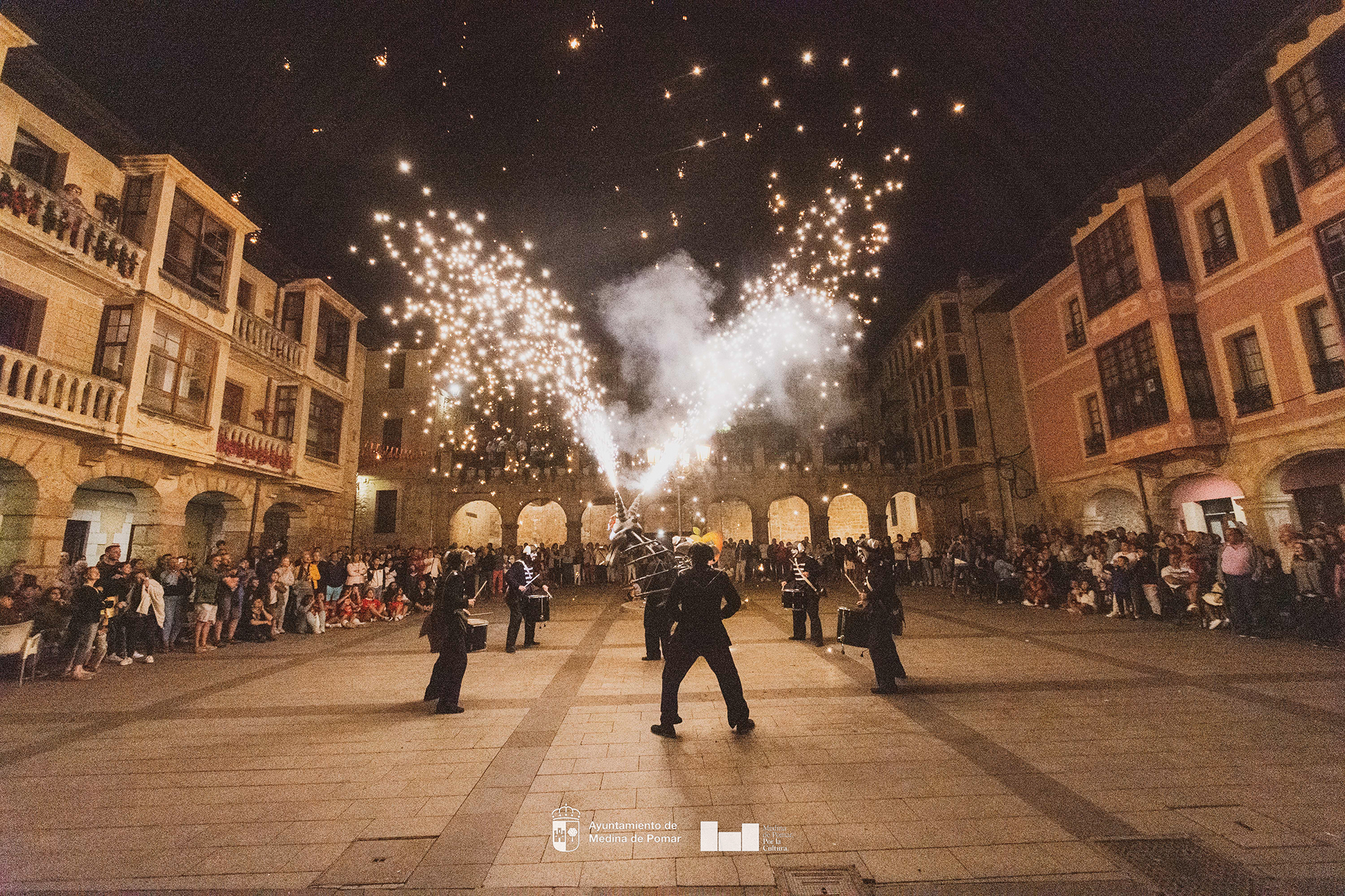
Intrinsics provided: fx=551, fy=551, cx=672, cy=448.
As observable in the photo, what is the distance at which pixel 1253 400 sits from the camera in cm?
1315

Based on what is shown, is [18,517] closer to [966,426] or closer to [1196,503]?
[1196,503]

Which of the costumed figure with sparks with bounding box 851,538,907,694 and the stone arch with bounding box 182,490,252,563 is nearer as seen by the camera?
the costumed figure with sparks with bounding box 851,538,907,694

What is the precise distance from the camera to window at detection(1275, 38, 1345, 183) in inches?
412

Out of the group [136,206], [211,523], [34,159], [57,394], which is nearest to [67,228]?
[34,159]

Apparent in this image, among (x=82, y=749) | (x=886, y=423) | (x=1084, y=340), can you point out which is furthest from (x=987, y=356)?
(x=82, y=749)

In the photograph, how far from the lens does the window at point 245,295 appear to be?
1598 cm

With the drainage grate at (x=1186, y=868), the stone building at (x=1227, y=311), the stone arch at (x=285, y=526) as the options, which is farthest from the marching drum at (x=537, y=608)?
the stone building at (x=1227, y=311)

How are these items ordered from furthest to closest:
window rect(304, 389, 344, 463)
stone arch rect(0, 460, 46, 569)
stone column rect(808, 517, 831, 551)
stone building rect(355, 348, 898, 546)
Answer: stone column rect(808, 517, 831, 551) → stone building rect(355, 348, 898, 546) → window rect(304, 389, 344, 463) → stone arch rect(0, 460, 46, 569)

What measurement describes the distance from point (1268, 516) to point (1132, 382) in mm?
4515

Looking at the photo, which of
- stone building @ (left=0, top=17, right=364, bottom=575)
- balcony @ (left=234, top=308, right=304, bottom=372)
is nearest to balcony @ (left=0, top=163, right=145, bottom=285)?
stone building @ (left=0, top=17, right=364, bottom=575)

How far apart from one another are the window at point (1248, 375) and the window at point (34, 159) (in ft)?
A: 85.0

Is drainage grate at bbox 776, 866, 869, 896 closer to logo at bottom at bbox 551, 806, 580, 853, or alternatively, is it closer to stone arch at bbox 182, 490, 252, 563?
logo at bottom at bbox 551, 806, 580, 853

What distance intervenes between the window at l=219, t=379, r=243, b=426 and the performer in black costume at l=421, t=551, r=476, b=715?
42.0 ft

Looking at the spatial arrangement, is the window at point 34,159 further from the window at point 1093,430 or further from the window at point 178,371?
the window at point 1093,430
